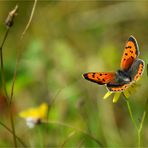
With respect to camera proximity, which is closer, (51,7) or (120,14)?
(120,14)

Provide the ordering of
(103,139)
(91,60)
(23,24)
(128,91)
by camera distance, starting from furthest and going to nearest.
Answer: (23,24) < (91,60) < (103,139) < (128,91)

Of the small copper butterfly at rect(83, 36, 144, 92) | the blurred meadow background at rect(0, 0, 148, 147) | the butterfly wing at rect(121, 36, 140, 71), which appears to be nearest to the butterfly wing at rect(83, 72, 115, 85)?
the small copper butterfly at rect(83, 36, 144, 92)

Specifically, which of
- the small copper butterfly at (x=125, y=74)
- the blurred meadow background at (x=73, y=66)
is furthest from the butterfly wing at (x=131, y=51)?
the blurred meadow background at (x=73, y=66)

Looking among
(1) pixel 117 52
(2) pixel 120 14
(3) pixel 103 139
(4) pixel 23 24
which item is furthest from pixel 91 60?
(3) pixel 103 139

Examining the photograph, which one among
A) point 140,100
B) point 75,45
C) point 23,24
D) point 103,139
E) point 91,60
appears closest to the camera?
point 103,139

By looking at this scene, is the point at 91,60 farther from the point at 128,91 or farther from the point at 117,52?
the point at 128,91

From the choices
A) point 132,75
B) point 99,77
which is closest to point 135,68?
point 132,75

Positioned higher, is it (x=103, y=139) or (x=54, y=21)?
(x=54, y=21)

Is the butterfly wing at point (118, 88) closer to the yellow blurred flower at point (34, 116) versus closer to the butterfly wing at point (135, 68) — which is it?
the butterfly wing at point (135, 68)
